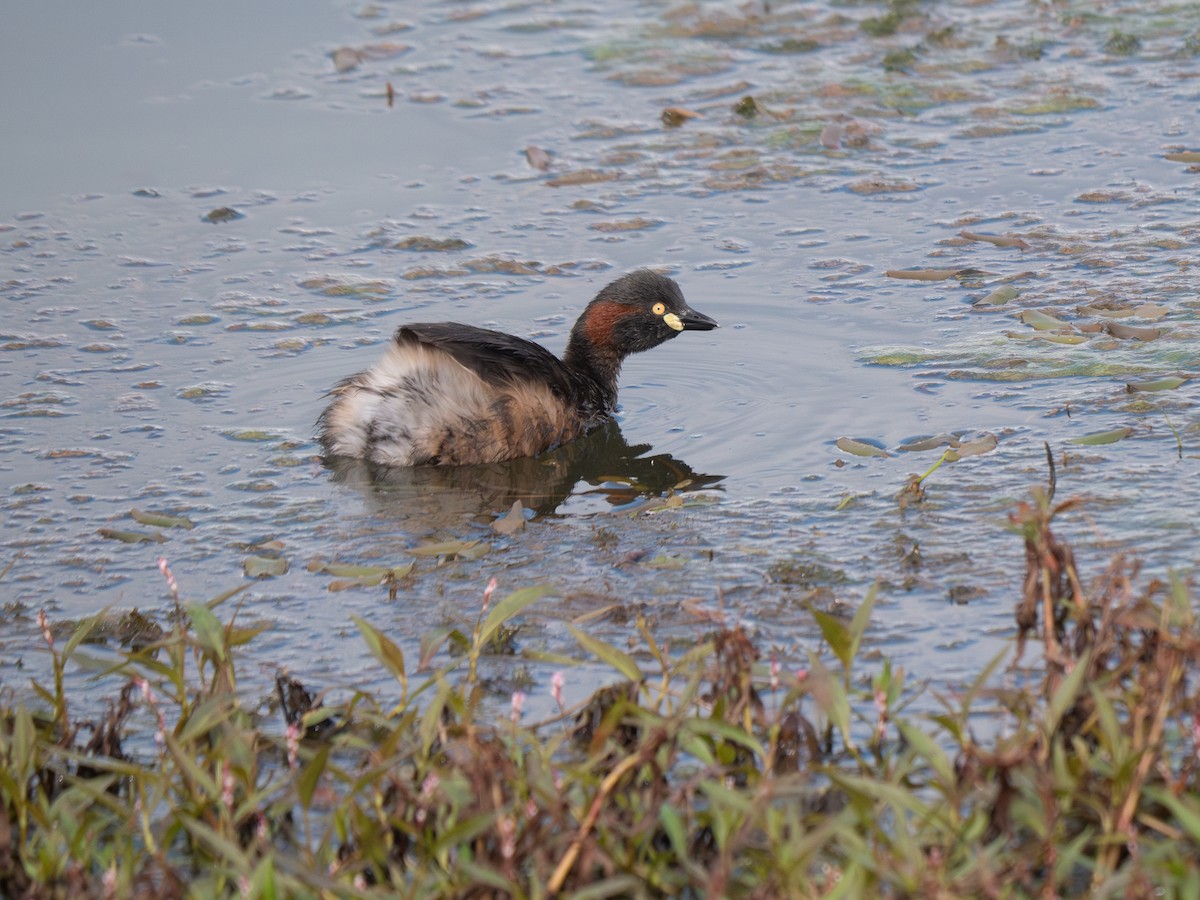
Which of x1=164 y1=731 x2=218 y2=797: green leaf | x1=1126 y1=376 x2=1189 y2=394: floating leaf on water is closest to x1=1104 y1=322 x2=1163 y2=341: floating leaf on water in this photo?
x1=1126 y1=376 x2=1189 y2=394: floating leaf on water

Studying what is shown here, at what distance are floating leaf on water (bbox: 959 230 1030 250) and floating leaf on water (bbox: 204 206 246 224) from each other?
151 inches

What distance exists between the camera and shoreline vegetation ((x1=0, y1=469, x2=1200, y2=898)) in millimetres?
2934

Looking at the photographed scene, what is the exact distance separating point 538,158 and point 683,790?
6400 mm

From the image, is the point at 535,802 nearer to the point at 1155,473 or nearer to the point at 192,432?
the point at 1155,473

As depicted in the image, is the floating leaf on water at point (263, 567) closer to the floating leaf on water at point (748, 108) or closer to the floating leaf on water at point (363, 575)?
the floating leaf on water at point (363, 575)

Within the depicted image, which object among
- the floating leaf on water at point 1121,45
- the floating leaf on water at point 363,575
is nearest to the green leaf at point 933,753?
the floating leaf on water at point 363,575

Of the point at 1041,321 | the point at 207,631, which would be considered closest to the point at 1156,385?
the point at 1041,321

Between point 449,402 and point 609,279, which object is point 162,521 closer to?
point 449,402

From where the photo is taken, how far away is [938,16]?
36.6 ft

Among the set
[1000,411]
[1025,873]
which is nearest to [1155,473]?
[1000,411]

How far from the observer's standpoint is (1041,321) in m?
6.64

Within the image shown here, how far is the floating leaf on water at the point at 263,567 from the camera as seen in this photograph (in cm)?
495

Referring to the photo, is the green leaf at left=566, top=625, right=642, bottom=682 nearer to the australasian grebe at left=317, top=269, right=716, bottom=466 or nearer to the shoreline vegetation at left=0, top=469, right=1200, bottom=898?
the shoreline vegetation at left=0, top=469, right=1200, bottom=898

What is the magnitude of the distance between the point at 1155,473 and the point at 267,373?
12.1ft
